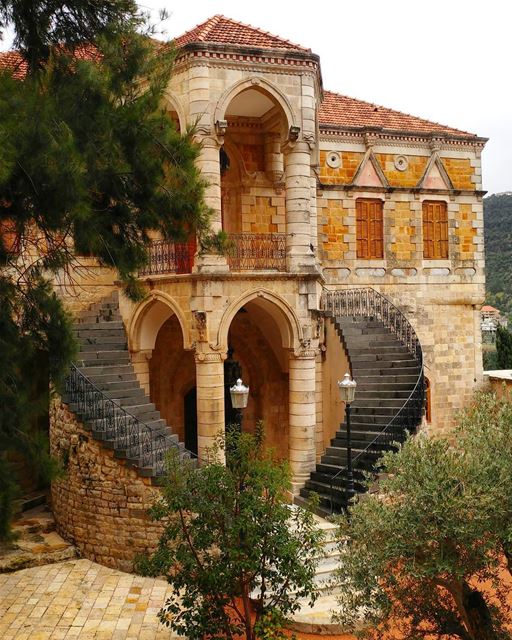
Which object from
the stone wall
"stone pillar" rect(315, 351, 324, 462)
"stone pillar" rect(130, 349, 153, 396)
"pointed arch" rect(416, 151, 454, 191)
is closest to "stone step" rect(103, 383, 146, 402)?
"stone pillar" rect(130, 349, 153, 396)

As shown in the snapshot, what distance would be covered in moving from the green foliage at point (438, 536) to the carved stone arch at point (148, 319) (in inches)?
315

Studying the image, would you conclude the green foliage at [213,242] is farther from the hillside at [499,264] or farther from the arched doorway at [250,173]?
the hillside at [499,264]

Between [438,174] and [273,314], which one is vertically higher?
[438,174]

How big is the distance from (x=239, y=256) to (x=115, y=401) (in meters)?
4.42

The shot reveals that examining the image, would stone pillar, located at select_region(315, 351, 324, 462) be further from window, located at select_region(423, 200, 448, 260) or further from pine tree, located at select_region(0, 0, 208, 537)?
pine tree, located at select_region(0, 0, 208, 537)

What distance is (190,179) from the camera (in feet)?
29.5

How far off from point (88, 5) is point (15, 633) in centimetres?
939

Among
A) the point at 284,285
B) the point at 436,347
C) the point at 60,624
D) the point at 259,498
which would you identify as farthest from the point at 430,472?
the point at 436,347

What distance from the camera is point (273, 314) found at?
15.8 m

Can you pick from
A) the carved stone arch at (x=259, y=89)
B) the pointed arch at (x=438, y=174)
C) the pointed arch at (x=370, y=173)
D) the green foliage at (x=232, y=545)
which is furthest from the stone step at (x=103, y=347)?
the pointed arch at (x=438, y=174)

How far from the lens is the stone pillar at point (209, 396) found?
14461 millimetres

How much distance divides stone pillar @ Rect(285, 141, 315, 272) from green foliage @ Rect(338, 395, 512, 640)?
7373 mm

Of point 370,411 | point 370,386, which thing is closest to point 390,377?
point 370,386

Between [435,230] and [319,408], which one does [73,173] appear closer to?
[319,408]
